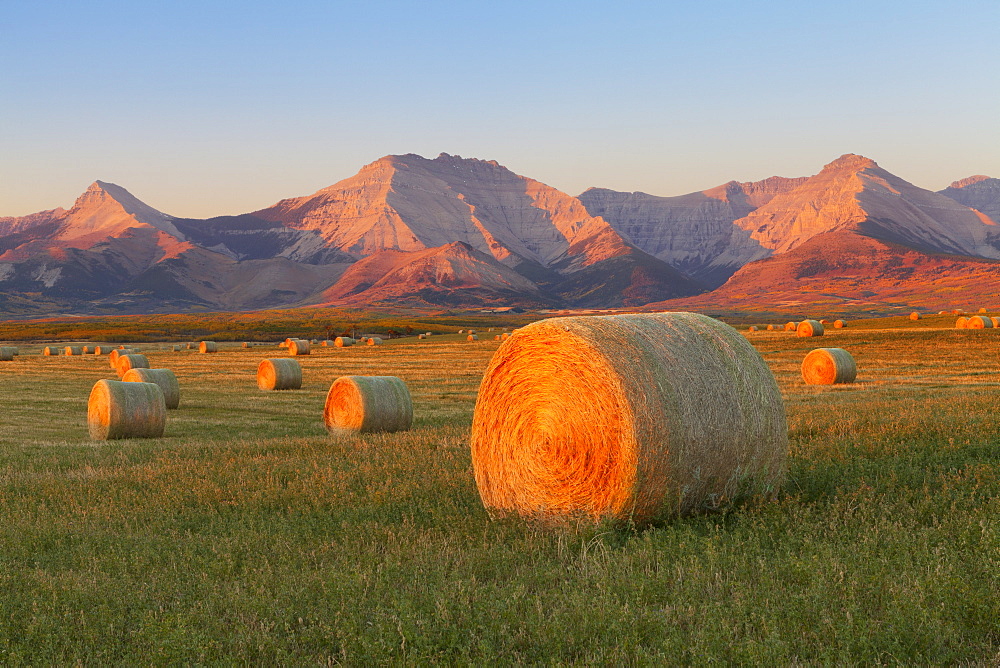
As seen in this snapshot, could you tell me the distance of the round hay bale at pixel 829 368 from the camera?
102ft

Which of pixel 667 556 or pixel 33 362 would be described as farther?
pixel 33 362

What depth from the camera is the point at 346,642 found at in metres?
6.31

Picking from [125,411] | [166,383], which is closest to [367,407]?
[125,411]

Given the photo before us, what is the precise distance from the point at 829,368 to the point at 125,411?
77.9ft

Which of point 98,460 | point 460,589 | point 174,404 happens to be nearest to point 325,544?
point 460,589

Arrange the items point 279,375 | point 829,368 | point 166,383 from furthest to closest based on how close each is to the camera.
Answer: point 279,375
point 829,368
point 166,383

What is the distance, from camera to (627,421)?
30.8 feet

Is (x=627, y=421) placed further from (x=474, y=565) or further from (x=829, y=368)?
(x=829, y=368)

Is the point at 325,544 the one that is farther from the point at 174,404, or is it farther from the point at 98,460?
the point at 174,404

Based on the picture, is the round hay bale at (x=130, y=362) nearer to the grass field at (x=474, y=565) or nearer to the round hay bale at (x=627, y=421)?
the grass field at (x=474, y=565)

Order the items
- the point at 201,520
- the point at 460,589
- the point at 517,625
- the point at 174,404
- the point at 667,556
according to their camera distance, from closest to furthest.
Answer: the point at 517,625, the point at 460,589, the point at 667,556, the point at 201,520, the point at 174,404

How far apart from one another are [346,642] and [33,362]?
6317cm

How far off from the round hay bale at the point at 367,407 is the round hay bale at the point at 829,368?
16310 mm

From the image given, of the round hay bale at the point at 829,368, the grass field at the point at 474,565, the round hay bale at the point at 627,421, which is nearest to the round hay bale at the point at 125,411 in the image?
the grass field at the point at 474,565
